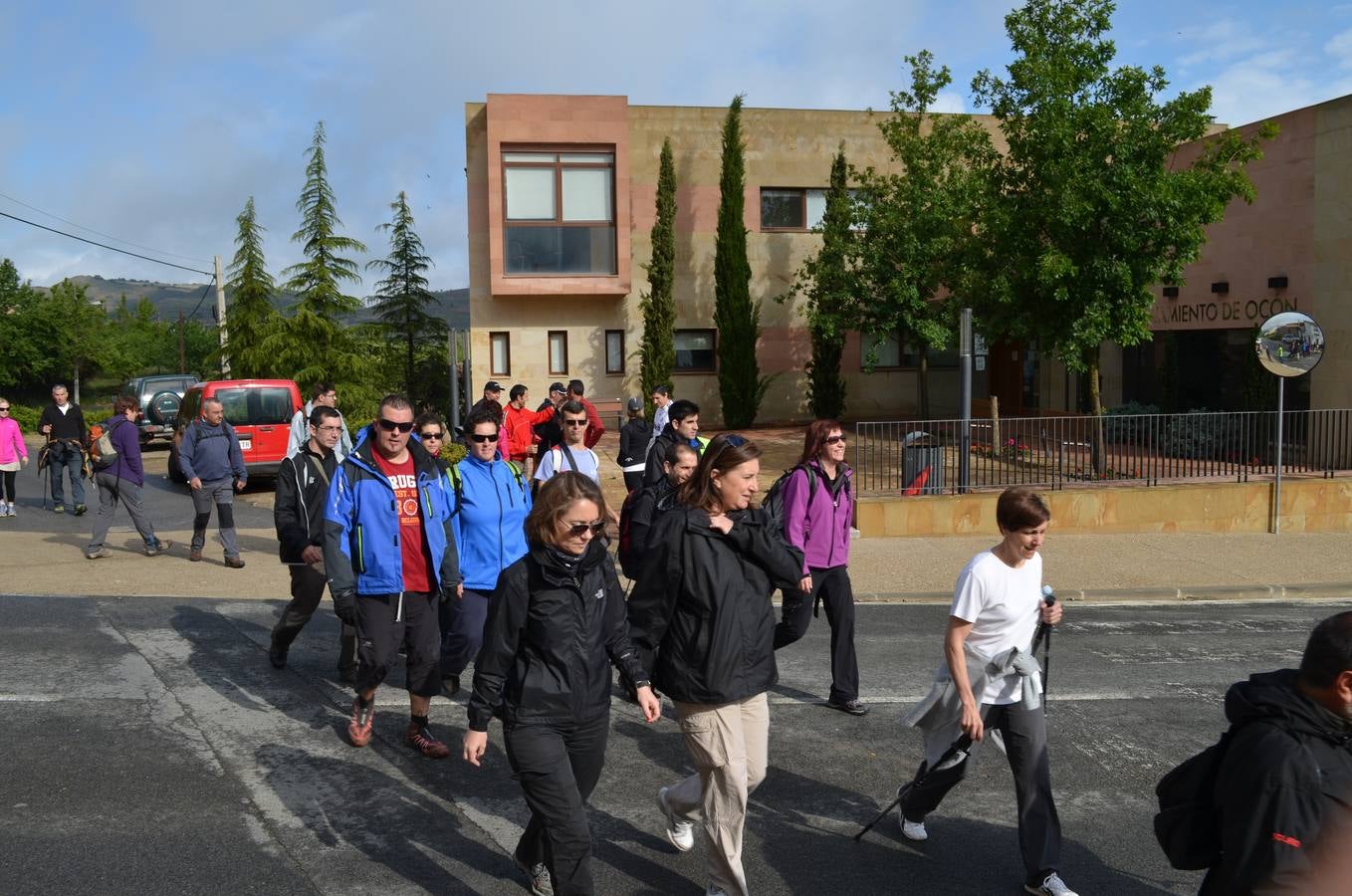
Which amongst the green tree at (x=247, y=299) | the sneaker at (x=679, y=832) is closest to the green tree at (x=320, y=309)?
the green tree at (x=247, y=299)

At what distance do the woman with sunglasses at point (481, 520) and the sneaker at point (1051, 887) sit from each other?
309 cm

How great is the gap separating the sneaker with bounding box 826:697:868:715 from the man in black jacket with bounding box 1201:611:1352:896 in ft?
13.6

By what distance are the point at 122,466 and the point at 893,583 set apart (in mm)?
8005

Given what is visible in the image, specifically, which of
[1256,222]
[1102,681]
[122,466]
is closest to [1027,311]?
[1256,222]

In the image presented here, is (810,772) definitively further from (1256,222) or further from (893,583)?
(1256,222)

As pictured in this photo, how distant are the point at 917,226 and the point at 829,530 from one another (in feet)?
50.9

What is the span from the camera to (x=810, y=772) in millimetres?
6094

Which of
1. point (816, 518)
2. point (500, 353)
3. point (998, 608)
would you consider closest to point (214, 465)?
point (816, 518)

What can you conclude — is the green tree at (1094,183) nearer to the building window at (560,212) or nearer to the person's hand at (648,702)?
the building window at (560,212)

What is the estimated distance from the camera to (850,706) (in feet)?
23.2

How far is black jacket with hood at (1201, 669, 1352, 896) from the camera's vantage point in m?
2.73

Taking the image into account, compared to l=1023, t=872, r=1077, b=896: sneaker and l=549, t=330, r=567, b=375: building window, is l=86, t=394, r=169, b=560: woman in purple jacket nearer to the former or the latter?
l=1023, t=872, r=1077, b=896: sneaker

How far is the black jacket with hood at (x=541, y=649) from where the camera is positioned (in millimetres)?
4215

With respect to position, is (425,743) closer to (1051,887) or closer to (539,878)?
(539,878)
